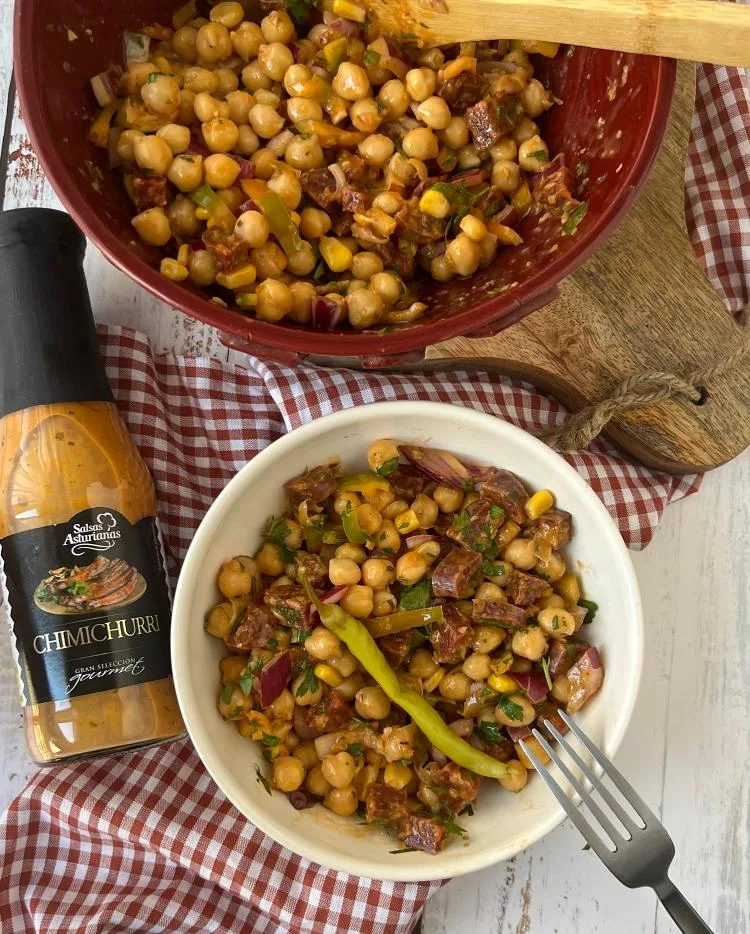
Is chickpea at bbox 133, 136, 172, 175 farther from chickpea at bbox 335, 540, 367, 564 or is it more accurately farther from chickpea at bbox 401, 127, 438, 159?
chickpea at bbox 335, 540, 367, 564

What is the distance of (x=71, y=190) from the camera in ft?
5.68

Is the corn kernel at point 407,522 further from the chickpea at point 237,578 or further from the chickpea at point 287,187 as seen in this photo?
the chickpea at point 287,187

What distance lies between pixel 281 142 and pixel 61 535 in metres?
0.98

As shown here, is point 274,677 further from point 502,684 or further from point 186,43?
point 186,43

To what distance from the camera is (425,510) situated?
2068mm

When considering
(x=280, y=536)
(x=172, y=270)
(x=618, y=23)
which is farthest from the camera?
(x=280, y=536)

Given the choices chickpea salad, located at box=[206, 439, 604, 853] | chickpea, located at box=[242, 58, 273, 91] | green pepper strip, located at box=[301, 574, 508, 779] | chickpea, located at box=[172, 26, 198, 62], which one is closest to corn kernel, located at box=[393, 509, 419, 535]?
chickpea salad, located at box=[206, 439, 604, 853]

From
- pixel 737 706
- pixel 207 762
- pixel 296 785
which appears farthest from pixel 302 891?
pixel 737 706

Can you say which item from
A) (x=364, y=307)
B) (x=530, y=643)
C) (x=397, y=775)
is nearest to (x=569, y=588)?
(x=530, y=643)

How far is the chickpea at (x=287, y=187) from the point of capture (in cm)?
198

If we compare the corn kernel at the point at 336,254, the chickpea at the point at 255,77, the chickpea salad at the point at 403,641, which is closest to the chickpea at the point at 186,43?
the chickpea at the point at 255,77

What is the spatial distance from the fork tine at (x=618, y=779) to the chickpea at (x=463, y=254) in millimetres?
981

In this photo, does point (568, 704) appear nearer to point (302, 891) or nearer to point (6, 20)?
point (302, 891)

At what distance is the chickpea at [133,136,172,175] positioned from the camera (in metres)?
1.93
